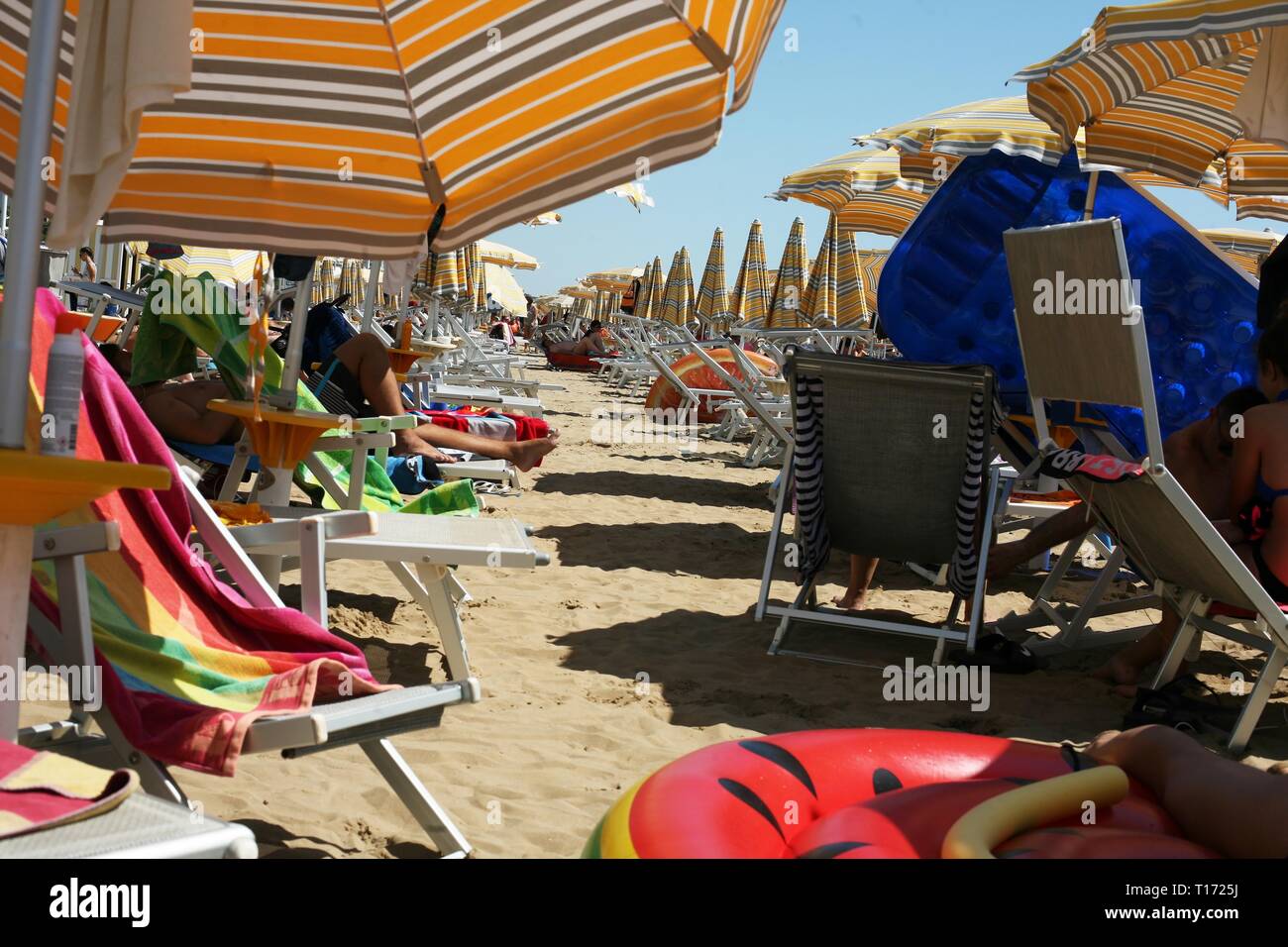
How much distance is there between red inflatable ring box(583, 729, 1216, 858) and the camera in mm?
1770

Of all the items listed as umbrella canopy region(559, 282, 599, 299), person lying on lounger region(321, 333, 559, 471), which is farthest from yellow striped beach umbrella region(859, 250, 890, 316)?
umbrella canopy region(559, 282, 599, 299)

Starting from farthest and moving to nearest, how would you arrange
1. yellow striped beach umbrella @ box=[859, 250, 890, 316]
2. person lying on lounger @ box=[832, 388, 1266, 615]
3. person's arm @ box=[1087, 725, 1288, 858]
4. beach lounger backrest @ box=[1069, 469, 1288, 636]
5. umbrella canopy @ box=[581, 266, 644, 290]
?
umbrella canopy @ box=[581, 266, 644, 290] < yellow striped beach umbrella @ box=[859, 250, 890, 316] < person lying on lounger @ box=[832, 388, 1266, 615] < beach lounger backrest @ box=[1069, 469, 1288, 636] < person's arm @ box=[1087, 725, 1288, 858]

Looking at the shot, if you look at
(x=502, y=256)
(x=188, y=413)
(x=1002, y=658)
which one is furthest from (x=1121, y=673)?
(x=502, y=256)

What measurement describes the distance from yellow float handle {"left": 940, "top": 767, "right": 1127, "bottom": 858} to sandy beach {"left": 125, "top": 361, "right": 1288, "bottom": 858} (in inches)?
45.5

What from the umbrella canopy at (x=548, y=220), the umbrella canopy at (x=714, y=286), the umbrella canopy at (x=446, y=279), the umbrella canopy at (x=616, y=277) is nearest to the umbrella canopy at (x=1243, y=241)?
the umbrella canopy at (x=548, y=220)

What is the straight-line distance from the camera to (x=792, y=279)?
17469 millimetres

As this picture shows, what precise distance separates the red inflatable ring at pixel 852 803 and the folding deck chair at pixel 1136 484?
1425 mm

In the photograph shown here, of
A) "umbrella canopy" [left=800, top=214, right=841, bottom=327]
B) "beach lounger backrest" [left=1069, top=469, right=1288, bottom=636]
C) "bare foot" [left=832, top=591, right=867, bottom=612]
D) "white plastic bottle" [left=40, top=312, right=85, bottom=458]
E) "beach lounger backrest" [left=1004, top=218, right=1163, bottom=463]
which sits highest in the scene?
"umbrella canopy" [left=800, top=214, right=841, bottom=327]

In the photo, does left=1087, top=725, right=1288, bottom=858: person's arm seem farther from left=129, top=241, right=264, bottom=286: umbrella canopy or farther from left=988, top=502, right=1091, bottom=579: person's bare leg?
left=129, top=241, right=264, bottom=286: umbrella canopy

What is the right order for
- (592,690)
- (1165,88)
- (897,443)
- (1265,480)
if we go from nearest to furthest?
(1265,480)
(592,690)
(897,443)
(1165,88)

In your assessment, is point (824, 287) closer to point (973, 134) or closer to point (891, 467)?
point (973, 134)

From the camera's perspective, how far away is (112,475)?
5.36 feet

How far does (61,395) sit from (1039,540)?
4.21 metres
